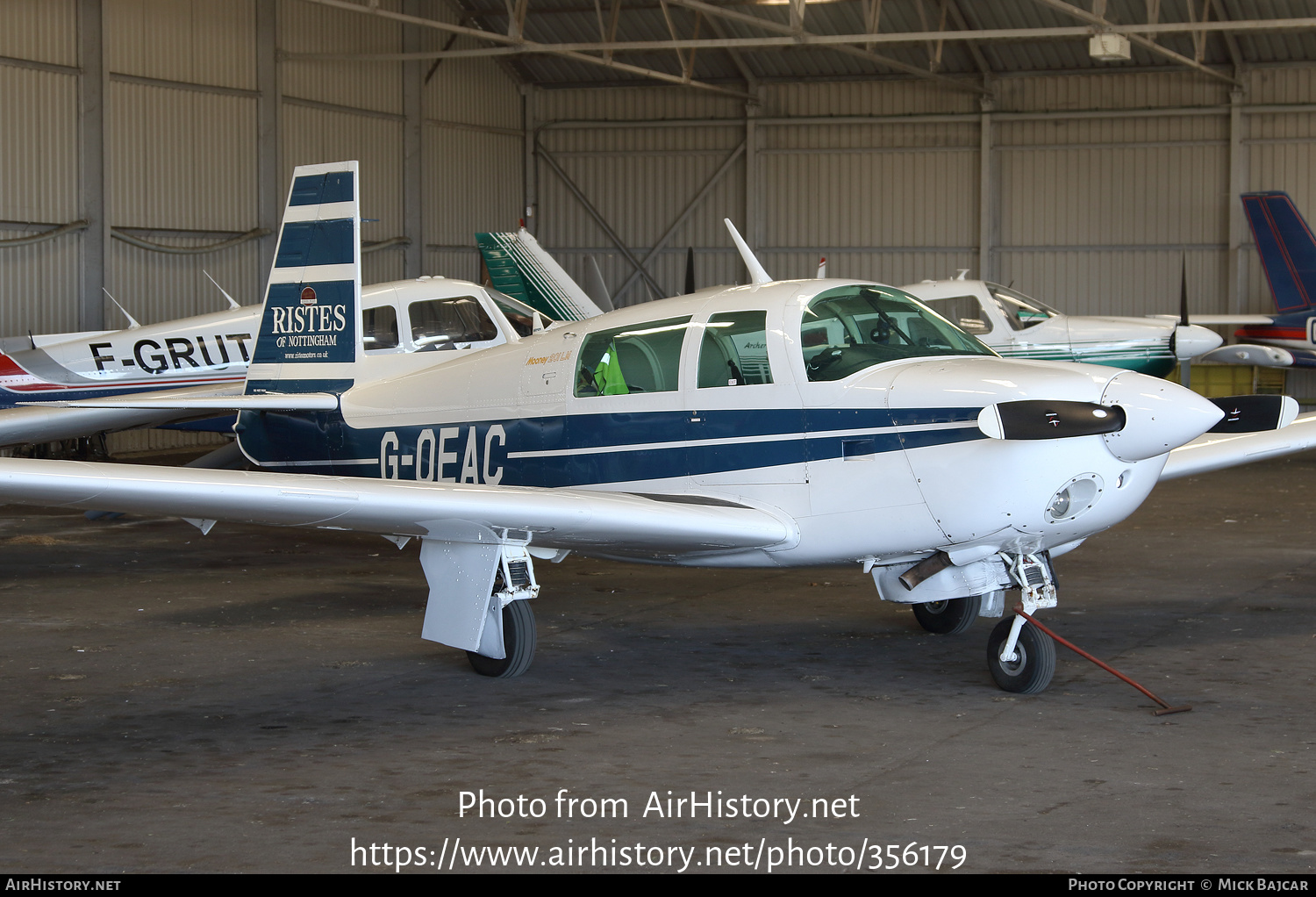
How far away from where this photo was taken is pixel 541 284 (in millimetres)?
16688

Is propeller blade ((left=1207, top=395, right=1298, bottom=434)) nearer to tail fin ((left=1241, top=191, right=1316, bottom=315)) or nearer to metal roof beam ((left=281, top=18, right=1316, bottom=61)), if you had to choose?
metal roof beam ((left=281, top=18, right=1316, bottom=61))

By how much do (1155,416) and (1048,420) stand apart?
1.49 ft

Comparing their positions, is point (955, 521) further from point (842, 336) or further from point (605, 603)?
point (605, 603)

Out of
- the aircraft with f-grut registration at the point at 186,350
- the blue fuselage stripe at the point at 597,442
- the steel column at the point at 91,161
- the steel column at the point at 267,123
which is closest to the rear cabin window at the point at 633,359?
the blue fuselage stripe at the point at 597,442

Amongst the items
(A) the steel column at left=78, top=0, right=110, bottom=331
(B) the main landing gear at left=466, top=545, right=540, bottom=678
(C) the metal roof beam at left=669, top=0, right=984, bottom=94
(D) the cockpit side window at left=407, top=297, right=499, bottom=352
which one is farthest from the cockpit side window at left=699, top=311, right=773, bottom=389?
(A) the steel column at left=78, top=0, right=110, bottom=331

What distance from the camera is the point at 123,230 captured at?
19.2 m

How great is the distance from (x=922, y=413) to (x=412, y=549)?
19.9 feet

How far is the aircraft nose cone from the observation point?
18.1 ft

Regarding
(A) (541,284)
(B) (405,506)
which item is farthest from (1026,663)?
(A) (541,284)

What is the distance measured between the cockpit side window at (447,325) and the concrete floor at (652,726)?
2.81 m

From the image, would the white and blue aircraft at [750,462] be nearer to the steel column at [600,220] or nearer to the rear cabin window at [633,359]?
the rear cabin window at [633,359]

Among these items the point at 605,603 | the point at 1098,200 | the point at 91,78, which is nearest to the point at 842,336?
the point at 605,603

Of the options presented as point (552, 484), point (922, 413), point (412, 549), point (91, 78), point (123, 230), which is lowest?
point (412, 549)

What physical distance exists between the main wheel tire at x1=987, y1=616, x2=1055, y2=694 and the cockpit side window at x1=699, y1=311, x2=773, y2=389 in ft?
5.28
